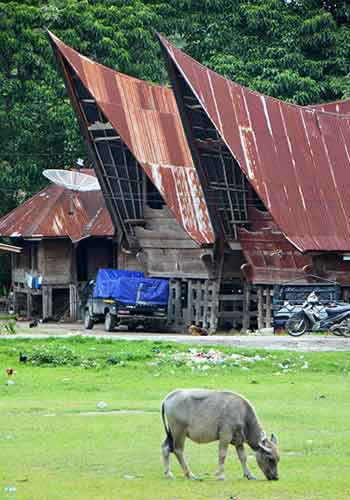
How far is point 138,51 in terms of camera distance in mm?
53812

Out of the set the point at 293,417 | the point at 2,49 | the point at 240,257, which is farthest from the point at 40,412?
the point at 2,49

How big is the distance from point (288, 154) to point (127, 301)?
23.7 ft

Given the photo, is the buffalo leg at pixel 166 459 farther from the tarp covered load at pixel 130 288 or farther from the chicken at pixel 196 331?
the tarp covered load at pixel 130 288

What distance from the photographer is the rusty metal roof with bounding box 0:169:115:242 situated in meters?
47.2

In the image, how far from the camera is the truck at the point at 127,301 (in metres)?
39.6

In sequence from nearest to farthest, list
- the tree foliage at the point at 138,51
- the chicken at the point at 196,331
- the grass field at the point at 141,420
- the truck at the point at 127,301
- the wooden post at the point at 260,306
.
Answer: the grass field at the point at 141,420 → the wooden post at the point at 260,306 → the chicken at the point at 196,331 → the truck at the point at 127,301 → the tree foliage at the point at 138,51

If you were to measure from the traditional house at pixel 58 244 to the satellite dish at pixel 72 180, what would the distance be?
195 centimetres

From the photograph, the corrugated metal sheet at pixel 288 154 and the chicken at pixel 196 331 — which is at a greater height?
the corrugated metal sheet at pixel 288 154

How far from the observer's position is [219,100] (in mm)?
38344

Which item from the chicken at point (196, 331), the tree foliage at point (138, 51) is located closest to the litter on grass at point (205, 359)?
the chicken at point (196, 331)

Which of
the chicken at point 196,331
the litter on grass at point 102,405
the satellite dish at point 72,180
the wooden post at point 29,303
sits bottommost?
the litter on grass at point 102,405

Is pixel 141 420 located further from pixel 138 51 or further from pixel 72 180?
pixel 138 51

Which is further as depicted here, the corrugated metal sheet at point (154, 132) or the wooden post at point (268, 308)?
the corrugated metal sheet at point (154, 132)

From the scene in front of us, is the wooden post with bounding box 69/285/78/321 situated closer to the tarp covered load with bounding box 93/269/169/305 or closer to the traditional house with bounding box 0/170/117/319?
the traditional house with bounding box 0/170/117/319
